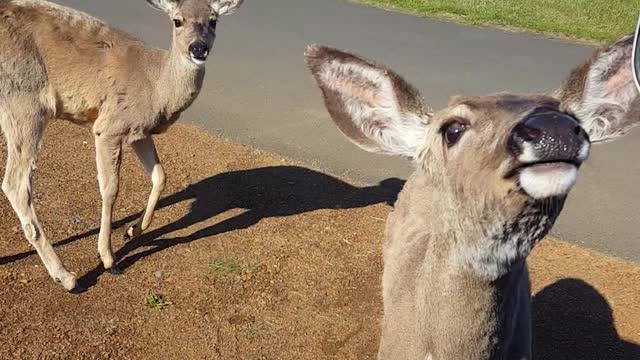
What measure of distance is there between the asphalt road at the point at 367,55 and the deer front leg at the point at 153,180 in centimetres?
233

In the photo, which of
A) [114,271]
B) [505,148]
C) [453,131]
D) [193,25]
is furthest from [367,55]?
[505,148]

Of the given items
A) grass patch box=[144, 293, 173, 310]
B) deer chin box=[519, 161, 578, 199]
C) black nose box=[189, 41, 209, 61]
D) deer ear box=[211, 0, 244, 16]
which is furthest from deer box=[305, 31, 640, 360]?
deer ear box=[211, 0, 244, 16]

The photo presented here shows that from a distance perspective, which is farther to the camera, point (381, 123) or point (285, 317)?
point (285, 317)

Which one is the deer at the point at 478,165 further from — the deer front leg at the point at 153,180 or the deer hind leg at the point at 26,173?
the deer front leg at the point at 153,180

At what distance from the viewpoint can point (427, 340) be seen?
328 cm

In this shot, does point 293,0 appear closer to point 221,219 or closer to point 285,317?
point 221,219

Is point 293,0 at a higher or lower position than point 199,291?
lower

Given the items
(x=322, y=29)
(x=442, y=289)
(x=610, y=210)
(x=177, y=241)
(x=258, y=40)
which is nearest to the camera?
(x=442, y=289)

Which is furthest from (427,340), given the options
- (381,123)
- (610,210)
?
(610,210)

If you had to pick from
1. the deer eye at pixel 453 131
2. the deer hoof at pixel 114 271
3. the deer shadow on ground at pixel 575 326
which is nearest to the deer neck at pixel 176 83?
the deer hoof at pixel 114 271

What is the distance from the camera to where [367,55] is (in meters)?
12.3

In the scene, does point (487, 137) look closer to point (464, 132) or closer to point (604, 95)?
point (464, 132)

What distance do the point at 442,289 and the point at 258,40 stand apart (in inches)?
395

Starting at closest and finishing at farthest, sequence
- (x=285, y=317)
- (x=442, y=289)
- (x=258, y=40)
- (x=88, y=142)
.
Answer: (x=442, y=289) → (x=285, y=317) → (x=88, y=142) → (x=258, y=40)
